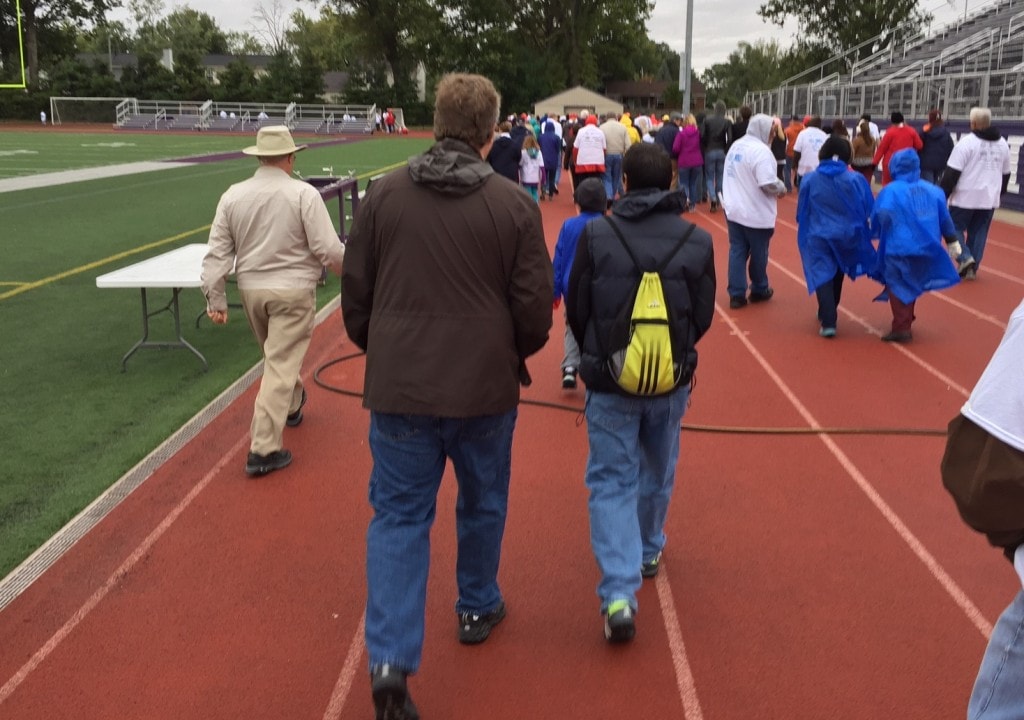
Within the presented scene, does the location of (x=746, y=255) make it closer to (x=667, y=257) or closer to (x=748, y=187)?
(x=748, y=187)

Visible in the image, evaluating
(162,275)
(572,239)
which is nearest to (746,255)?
(572,239)

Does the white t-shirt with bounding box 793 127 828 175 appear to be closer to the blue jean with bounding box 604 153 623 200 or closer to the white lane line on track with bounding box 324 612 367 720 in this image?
the blue jean with bounding box 604 153 623 200

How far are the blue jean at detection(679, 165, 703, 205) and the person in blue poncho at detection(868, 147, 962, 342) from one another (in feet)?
33.4

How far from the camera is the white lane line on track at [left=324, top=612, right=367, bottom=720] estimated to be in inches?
135

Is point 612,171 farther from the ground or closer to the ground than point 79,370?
farther from the ground

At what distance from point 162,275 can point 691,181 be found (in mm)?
13326

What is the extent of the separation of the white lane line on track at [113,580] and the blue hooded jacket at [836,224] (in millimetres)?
5194

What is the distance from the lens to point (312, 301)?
5688mm

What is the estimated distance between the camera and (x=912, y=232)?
8.23m

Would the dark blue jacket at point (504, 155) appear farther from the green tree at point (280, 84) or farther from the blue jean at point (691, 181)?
the green tree at point (280, 84)

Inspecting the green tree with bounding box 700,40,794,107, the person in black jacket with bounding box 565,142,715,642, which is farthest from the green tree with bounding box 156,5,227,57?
the person in black jacket with bounding box 565,142,715,642

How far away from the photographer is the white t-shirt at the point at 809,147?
18078 millimetres

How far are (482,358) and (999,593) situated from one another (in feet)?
8.51

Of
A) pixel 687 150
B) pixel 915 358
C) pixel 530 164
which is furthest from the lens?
pixel 530 164
